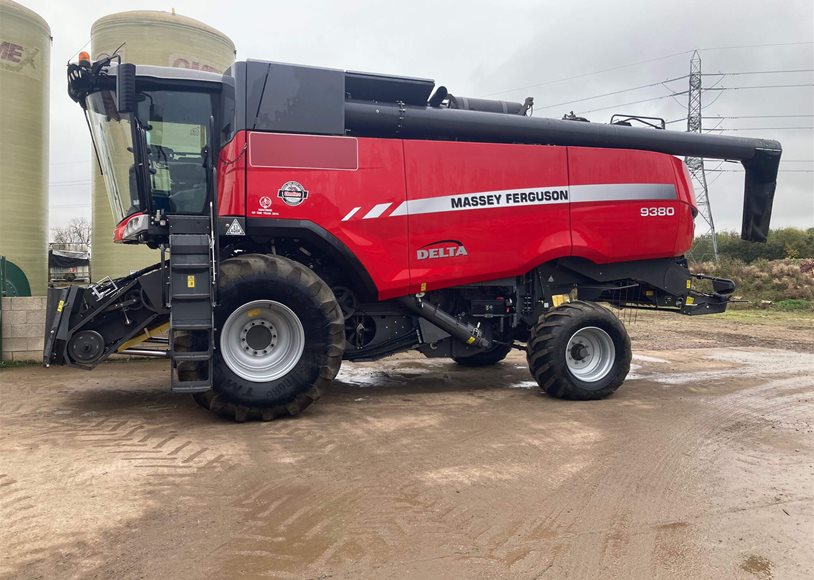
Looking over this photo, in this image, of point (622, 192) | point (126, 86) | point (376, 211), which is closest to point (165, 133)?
point (126, 86)

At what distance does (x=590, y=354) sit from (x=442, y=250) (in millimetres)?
2374

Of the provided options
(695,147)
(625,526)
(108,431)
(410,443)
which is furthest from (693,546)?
(695,147)

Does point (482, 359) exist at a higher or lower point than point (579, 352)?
lower

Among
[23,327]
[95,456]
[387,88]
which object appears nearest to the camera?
[95,456]

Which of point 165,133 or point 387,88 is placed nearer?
point 165,133

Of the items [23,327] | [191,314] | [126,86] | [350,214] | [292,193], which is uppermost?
[126,86]

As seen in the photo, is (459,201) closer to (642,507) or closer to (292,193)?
(292,193)

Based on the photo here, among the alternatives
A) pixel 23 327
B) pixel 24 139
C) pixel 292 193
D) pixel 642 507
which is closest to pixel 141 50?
pixel 24 139

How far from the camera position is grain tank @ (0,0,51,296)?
30.5 feet

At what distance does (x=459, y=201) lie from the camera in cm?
670

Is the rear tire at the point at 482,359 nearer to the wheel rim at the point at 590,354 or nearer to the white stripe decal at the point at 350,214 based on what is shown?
the wheel rim at the point at 590,354

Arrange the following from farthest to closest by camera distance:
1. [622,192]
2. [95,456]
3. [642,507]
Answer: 1. [622,192]
2. [95,456]
3. [642,507]

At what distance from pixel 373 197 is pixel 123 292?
2.66m

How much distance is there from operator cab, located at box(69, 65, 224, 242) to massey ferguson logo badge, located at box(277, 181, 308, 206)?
76cm
